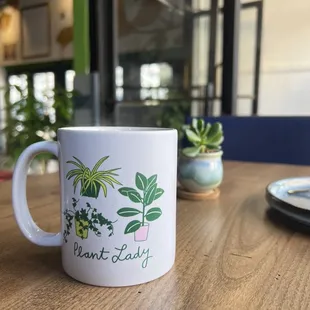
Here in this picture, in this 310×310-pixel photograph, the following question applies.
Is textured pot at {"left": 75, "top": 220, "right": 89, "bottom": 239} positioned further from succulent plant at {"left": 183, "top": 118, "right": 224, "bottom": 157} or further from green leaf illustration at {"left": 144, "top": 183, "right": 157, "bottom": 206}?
succulent plant at {"left": 183, "top": 118, "right": 224, "bottom": 157}

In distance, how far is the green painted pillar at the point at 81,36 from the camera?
2662 millimetres

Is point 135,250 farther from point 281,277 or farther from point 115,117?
point 115,117

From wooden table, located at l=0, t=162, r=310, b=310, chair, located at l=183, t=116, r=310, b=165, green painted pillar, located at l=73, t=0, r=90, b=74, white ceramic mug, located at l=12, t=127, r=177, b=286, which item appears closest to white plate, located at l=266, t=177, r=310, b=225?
wooden table, located at l=0, t=162, r=310, b=310

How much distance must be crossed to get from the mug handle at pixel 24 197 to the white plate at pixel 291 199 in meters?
0.29

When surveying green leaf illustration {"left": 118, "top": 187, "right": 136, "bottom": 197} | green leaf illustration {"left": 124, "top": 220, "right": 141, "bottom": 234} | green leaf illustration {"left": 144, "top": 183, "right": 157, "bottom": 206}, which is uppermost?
green leaf illustration {"left": 118, "top": 187, "right": 136, "bottom": 197}

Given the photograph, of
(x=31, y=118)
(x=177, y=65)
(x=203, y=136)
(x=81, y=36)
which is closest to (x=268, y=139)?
(x=203, y=136)

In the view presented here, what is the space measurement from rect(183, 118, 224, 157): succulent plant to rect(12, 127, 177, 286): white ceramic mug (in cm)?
29

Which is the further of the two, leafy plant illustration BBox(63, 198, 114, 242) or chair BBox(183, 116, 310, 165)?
chair BBox(183, 116, 310, 165)

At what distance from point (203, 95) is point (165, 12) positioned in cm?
66

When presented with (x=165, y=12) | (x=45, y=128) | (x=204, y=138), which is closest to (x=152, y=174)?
(x=204, y=138)

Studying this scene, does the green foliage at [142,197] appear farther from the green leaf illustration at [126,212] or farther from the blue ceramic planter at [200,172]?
the blue ceramic planter at [200,172]

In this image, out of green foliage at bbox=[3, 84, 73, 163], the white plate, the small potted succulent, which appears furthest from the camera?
green foliage at bbox=[3, 84, 73, 163]

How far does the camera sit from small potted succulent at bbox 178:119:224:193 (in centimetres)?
58

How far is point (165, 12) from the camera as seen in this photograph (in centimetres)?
247
